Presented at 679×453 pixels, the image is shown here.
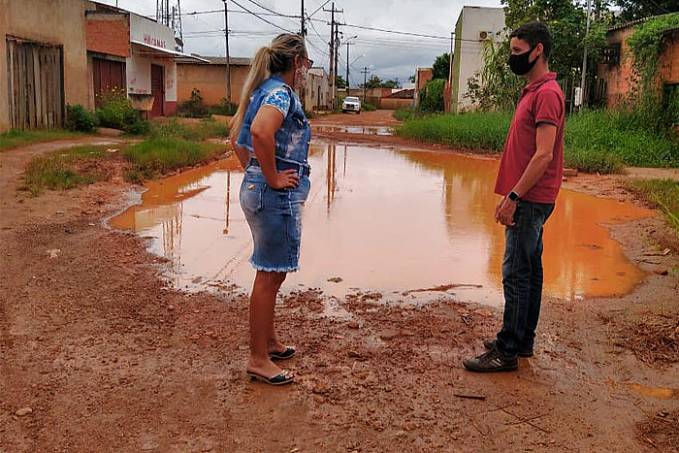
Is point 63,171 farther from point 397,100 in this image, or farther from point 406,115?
point 397,100

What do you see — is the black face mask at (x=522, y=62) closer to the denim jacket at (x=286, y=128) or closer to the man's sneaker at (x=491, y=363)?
the denim jacket at (x=286, y=128)

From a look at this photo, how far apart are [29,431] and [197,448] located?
752 mm

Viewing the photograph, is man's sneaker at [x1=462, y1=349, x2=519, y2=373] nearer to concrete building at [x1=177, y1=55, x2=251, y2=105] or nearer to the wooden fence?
the wooden fence

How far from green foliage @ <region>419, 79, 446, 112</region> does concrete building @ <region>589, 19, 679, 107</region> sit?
20090mm

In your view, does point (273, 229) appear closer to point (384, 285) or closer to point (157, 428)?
point (157, 428)

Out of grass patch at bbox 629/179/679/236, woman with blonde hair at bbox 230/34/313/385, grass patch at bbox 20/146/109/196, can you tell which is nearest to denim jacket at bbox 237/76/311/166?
woman with blonde hair at bbox 230/34/313/385

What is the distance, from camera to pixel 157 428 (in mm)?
→ 3057

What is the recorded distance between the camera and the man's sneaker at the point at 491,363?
3.78 m

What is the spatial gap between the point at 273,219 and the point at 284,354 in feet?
2.95

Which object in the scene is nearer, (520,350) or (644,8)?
(520,350)

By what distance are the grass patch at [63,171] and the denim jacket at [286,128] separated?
6.29 m

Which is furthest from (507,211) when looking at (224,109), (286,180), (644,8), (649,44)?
(224,109)

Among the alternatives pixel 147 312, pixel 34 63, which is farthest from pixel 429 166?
pixel 147 312

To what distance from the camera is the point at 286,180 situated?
3348mm
